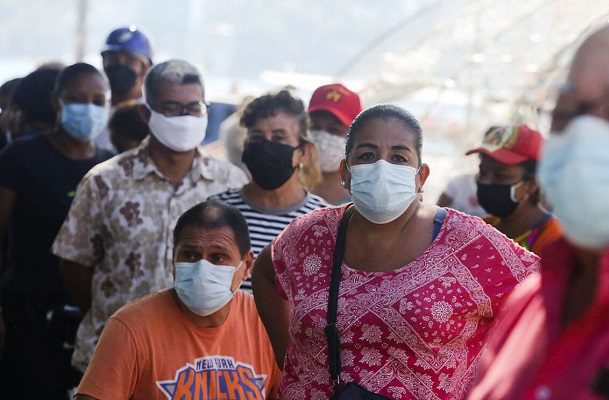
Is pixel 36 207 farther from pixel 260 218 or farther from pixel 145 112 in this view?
pixel 260 218

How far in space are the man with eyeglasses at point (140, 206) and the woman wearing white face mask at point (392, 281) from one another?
66.6 inches

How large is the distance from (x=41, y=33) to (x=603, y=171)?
58346mm

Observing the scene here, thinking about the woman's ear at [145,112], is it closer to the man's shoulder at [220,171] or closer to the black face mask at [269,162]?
the man's shoulder at [220,171]

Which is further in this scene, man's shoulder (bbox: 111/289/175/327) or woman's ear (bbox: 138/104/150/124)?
woman's ear (bbox: 138/104/150/124)

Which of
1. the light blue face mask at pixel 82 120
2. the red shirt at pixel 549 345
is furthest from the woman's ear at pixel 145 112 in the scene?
the red shirt at pixel 549 345

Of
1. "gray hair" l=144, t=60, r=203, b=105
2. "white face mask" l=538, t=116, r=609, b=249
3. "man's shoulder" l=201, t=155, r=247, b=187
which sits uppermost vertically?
"white face mask" l=538, t=116, r=609, b=249

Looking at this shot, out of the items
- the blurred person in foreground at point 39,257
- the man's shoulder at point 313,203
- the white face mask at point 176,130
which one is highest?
the white face mask at point 176,130

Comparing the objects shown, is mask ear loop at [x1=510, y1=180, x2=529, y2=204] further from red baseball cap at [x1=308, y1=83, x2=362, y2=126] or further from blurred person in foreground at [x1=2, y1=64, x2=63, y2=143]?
blurred person in foreground at [x1=2, y1=64, x2=63, y2=143]

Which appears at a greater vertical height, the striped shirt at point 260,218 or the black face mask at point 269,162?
the black face mask at point 269,162

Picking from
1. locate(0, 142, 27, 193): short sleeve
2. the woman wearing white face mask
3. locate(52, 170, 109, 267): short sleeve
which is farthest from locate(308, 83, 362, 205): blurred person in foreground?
the woman wearing white face mask

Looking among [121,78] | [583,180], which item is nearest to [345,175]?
[583,180]

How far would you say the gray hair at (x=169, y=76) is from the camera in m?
6.09

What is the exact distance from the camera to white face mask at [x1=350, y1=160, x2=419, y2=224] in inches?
164

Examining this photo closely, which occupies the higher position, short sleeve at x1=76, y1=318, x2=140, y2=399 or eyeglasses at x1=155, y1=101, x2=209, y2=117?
eyeglasses at x1=155, y1=101, x2=209, y2=117
